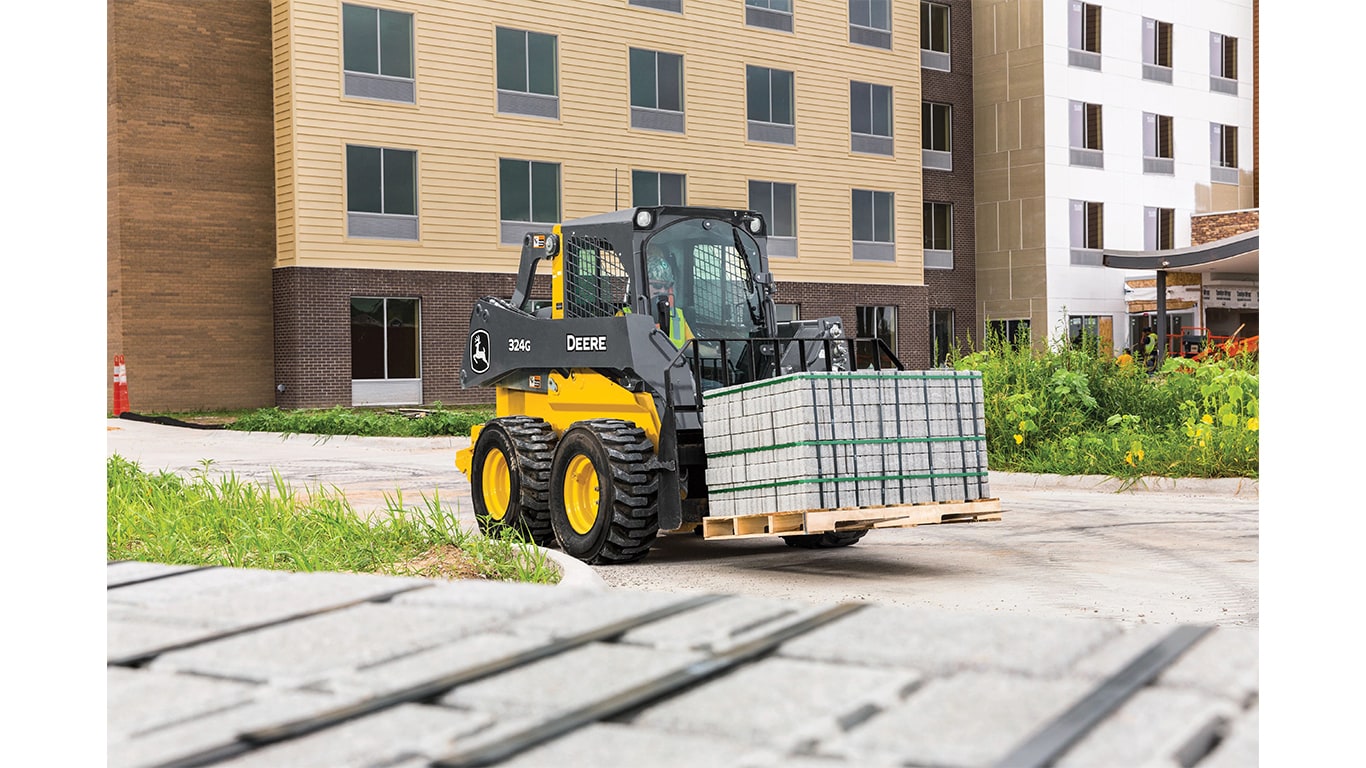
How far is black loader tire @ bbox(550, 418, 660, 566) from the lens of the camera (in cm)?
990

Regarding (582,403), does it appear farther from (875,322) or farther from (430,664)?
(875,322)

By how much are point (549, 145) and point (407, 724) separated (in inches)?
1167

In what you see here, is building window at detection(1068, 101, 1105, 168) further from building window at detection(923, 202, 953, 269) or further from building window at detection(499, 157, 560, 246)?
building window at detection(499, 157, 560, 246)

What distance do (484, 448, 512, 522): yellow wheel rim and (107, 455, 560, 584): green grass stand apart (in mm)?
2102

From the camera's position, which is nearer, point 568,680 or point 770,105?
point 568,680

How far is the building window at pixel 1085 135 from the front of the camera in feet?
139

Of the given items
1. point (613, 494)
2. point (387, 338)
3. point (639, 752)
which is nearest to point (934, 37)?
point (387, 338)

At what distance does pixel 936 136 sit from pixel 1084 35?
539 cm

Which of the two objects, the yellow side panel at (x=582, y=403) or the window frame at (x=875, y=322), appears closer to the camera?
the yellow side panel at (x=582, y=403)

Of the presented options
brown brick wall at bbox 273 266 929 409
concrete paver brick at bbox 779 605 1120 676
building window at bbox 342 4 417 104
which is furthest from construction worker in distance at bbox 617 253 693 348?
building window at bbox 342 4 417 104

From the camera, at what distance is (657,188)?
34594 millimetres

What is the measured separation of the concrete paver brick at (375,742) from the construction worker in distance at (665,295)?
698 centimetres

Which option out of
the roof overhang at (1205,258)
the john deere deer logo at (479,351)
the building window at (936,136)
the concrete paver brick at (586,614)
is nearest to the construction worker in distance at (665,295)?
the john deere deer logo at (479,351)

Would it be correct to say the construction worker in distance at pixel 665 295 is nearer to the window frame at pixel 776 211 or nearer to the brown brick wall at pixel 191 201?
the brown brick wall at pixel 191 201
